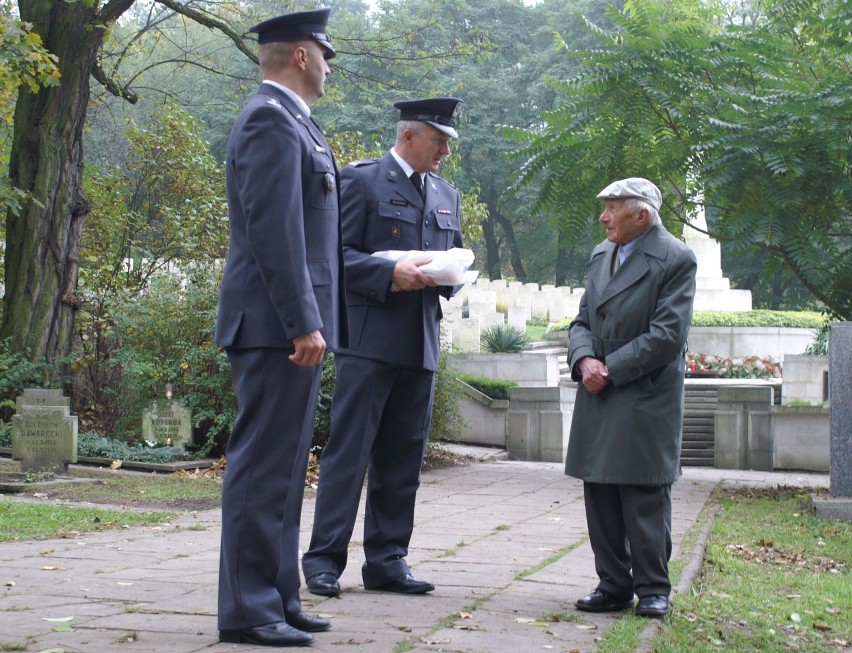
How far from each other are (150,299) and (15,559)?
27.2 feet

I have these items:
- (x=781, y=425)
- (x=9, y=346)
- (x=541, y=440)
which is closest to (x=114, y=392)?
(x=9, y=346)

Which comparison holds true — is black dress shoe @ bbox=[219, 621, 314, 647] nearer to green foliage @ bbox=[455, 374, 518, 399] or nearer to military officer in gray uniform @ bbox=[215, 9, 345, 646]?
military officer in gray uniform @ bbox=[215, 9, 345, 646]

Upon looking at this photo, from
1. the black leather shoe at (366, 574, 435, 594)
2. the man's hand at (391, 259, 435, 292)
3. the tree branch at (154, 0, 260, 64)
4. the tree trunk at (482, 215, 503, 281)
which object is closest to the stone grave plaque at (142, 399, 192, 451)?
the tree branch at (154, 0, 260, 64)

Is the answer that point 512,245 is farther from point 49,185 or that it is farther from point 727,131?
point 727,131

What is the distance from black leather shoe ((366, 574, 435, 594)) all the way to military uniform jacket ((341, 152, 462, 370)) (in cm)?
96

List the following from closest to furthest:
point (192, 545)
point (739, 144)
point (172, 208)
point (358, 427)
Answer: point (358, 427), point (192, 545), point (739, 144), point (172, 208)

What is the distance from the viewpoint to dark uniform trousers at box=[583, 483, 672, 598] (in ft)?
16.5

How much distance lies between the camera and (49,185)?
14.5 meters

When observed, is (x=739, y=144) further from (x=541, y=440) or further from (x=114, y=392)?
(x=114, y=392)

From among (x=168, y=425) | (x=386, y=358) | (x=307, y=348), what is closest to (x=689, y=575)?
(x=386, y=358)

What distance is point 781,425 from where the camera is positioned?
54.2ft

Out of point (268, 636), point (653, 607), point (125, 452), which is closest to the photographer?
point (268, 636)

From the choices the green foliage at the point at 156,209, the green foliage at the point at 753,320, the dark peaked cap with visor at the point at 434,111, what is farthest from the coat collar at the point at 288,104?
the green foliage at the point at 753,320

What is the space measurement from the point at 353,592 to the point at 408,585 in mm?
258
